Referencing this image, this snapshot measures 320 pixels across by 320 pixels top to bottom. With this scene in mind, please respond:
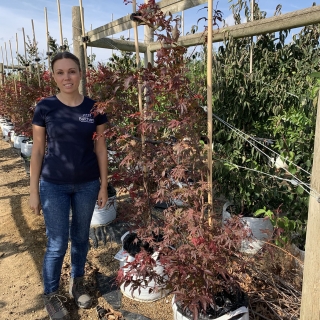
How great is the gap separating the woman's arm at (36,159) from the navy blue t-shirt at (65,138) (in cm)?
4

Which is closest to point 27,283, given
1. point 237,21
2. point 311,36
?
point 237,21

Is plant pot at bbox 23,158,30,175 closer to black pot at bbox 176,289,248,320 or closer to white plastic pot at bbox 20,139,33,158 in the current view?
white plastic pot at bbox 20,139,33,158

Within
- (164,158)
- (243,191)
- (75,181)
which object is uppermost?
(164,158)

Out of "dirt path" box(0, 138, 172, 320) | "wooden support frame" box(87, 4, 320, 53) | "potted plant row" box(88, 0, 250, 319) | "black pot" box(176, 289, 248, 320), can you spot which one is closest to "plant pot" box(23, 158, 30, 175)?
"dirt path" box(0, 138, 172, 320)

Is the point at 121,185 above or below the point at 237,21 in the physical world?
below

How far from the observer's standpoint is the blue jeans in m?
2.12

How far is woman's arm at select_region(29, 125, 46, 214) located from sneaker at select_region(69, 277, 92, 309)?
766 millimetres

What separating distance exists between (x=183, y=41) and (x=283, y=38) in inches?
35.4

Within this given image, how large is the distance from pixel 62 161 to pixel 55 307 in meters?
1.08

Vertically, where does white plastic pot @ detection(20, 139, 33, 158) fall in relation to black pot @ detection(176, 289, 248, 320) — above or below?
above

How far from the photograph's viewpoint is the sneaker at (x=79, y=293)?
2.40 m

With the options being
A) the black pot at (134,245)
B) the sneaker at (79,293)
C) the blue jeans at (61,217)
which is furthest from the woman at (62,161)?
the black pot at (134,245)

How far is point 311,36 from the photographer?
110 inches

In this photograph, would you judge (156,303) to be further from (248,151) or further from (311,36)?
(311,36)
